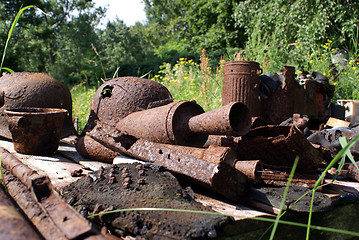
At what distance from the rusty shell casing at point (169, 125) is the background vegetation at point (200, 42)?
1.98 meters

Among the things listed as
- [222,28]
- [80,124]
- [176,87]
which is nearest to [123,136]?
[80,124]

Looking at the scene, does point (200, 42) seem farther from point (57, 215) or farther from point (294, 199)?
point (57, 215)

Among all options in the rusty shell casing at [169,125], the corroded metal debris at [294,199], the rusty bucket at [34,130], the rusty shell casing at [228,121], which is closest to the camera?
the corroded metal debris at [294,199]

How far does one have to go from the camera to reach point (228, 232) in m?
1.33

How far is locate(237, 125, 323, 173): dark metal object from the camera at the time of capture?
2021 millimetres

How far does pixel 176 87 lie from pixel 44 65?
940 inches

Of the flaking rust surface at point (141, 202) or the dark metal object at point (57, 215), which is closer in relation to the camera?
the dark metal object at point (57, 215)

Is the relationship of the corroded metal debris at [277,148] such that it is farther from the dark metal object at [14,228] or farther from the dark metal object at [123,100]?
the dark metal object at [14,228]

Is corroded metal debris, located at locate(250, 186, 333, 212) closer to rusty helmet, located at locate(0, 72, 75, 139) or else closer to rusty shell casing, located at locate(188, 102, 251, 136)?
rusty shell casing, located at locate(188, 102, 251, 136)

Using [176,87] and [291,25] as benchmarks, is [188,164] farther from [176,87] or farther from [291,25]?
[291,25]

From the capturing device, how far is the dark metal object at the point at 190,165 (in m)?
1.62

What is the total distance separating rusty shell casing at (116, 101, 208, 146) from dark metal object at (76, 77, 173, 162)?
260 millimetres

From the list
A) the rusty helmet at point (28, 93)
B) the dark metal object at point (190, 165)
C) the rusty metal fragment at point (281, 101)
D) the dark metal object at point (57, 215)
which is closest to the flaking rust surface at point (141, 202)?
the dark metal object at point (190, 165)

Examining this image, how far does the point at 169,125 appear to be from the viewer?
2.21 metres
